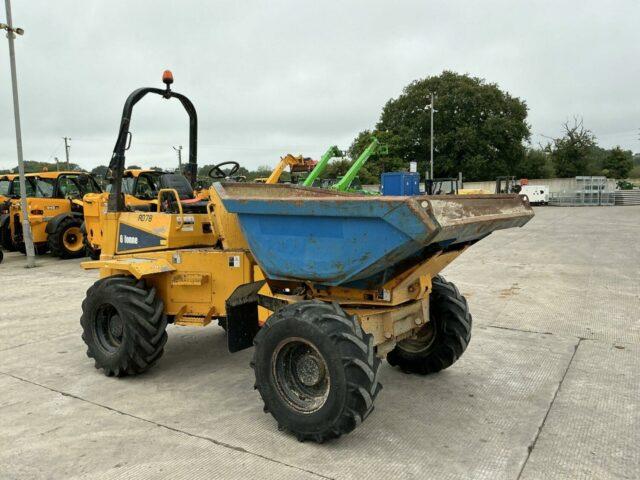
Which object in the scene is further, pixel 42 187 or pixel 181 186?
pixel 42 187

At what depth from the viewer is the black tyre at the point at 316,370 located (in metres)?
3.16

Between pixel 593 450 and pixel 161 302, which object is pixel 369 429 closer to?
pixel 593 450

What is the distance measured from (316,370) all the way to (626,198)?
39.2 metres

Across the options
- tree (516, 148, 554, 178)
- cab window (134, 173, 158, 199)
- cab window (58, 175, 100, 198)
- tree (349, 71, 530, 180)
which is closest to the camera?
cab window (134, 173, 158, 199)

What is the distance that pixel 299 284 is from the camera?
3.86 meters

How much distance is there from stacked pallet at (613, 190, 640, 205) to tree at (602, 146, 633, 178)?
56.1 feet

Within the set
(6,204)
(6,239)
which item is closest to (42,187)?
(6,204)

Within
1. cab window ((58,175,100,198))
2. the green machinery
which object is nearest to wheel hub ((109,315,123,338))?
the green machinery

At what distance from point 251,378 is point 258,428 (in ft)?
3.28

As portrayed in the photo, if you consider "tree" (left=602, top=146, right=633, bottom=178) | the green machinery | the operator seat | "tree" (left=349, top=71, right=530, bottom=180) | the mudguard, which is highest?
"tree" (left=349, top=71, right=530, bottom=180)

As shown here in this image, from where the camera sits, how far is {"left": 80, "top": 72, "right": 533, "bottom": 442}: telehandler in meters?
3.15

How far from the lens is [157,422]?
3740 mm

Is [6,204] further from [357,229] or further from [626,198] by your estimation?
[626,198]

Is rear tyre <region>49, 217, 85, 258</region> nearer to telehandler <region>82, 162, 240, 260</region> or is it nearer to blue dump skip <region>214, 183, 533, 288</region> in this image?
telehandler <region>82, 162, 240, 260</region>
